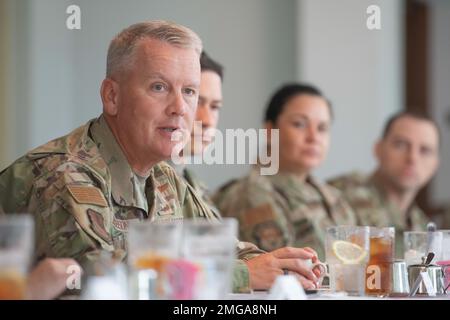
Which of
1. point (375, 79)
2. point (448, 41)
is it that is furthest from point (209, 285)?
point (448, 41)

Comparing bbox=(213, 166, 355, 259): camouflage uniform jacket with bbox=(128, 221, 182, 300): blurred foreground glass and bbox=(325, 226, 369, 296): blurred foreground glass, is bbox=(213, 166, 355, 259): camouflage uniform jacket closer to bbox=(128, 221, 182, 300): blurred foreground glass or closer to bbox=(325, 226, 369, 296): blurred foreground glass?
bbox=(325, 226, 369, 296): blurred foreground glass

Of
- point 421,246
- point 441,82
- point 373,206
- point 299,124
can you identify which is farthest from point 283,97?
point 441,82

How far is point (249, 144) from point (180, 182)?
41cm

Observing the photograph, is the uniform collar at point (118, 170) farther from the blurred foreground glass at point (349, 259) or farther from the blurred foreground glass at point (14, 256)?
the blurred foreground glass at point (14, 256)

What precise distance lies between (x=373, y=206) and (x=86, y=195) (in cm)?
228

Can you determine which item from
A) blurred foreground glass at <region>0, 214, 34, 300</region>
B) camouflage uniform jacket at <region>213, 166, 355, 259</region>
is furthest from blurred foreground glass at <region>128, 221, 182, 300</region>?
camouflage uniform jacket at <region>213, 166, 355, 259</region>

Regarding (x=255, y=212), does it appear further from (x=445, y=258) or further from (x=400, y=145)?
(x=445, y=258)

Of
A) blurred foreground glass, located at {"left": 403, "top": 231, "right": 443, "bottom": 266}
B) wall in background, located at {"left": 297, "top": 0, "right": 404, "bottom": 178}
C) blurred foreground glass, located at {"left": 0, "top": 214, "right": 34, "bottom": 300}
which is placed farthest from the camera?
wall in background, located at {"left": 297, "top": 0, "right": 404, "bottom": 178}

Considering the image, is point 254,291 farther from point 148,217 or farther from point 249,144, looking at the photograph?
point 249,144

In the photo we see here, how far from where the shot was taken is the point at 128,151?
193cm

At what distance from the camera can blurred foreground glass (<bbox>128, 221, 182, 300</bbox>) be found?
1.43m

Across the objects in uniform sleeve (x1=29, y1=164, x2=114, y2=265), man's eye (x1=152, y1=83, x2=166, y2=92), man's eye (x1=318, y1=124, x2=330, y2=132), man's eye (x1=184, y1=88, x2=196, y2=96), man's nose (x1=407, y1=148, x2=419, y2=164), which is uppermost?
man's eye (x1=318, y1=124, x2=330, y2=132)

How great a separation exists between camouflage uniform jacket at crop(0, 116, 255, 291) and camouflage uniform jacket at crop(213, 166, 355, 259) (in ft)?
3.53
